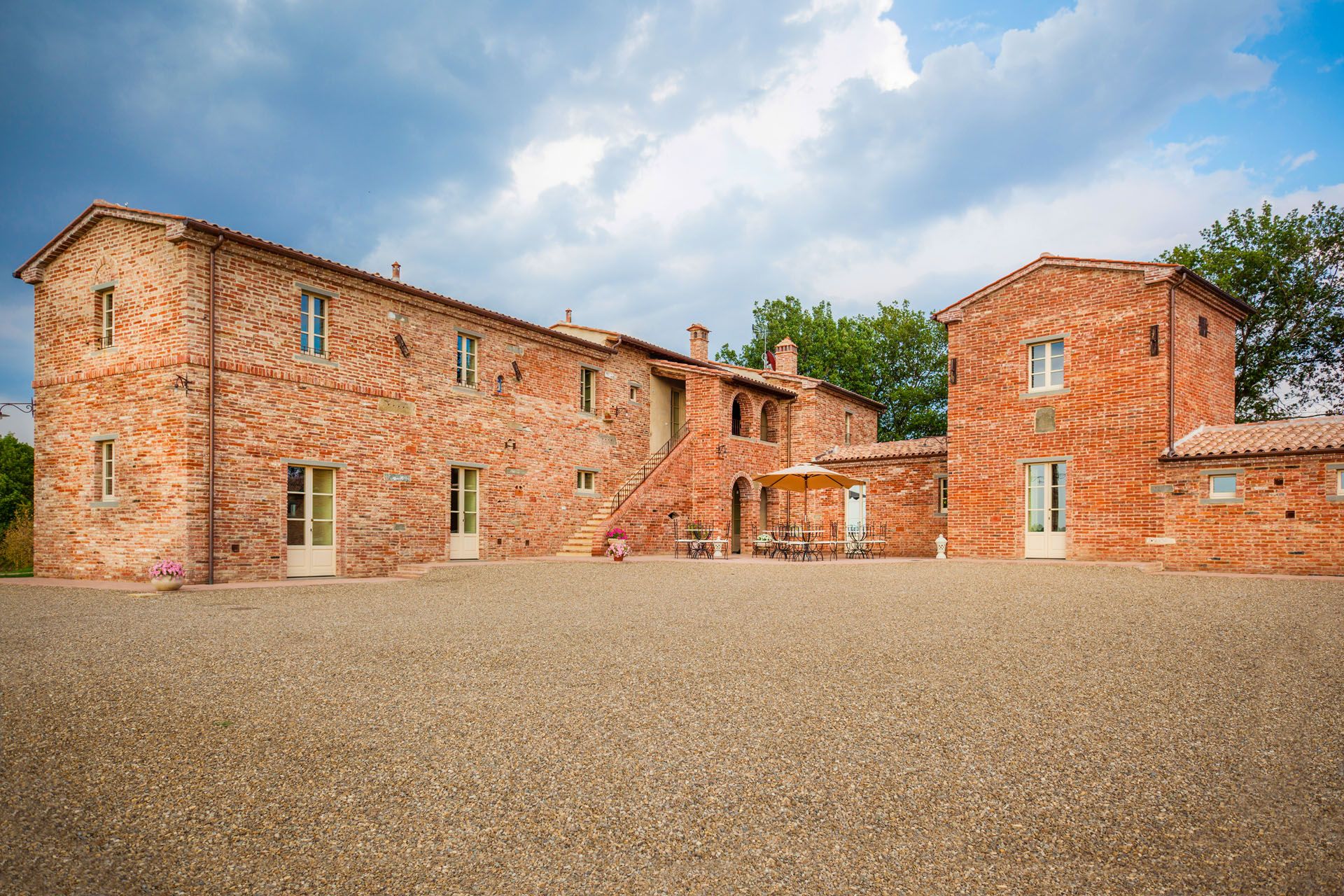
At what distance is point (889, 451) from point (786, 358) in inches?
313

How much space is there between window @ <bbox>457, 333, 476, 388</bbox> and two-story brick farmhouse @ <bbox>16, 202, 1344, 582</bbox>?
0.31 feet

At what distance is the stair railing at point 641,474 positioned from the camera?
19.8 m

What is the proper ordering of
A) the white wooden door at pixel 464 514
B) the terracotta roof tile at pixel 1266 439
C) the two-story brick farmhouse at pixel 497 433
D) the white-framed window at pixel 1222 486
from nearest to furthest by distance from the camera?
the two-story brick farmhouse at pixel 497 433, the terracotta roof tile at pixel 1266 439, the white-framed window at pixel 1222 486, the white wooden door at pixel 464 514

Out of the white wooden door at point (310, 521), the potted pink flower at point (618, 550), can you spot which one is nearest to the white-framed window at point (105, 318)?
the white wooden door at point (310, 521)

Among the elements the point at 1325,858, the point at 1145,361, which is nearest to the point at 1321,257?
the point at 1145,361

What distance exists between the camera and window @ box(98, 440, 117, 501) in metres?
13.3

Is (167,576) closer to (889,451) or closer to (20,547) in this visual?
(20,547)

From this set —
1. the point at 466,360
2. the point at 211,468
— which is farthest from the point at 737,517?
the point at 211,468

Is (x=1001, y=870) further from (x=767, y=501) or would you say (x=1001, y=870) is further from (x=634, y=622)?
(x=767, y=501)

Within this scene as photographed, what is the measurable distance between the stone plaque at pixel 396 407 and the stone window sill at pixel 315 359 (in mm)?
1127

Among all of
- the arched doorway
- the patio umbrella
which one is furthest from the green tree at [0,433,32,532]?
the patio umbrella

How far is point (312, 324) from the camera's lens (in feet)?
46.2

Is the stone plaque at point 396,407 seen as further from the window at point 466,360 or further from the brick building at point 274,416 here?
the window at point 466,360

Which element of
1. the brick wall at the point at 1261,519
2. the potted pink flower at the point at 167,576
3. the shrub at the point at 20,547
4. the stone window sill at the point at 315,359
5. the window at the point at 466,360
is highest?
the window at the point at 466,360
